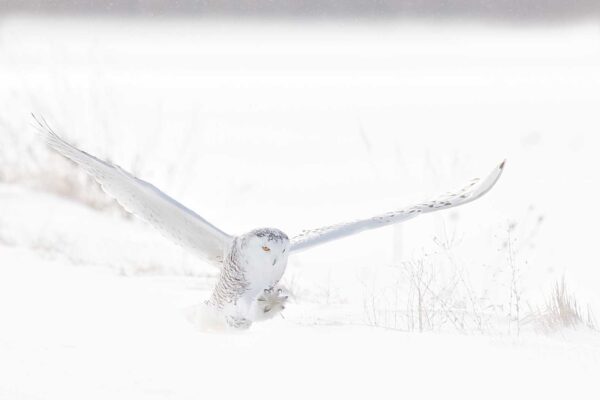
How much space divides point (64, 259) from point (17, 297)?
114cm

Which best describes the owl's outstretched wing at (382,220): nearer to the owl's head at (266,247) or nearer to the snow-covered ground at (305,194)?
the owl's head at (266,247)

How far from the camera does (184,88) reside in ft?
43.3

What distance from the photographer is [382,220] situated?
359 centimetres

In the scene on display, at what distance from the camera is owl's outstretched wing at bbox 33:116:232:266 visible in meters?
3.53

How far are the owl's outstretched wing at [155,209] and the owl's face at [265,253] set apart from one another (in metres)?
0.17

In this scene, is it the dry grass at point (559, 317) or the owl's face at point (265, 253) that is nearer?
the owl's face at point (265, 253)

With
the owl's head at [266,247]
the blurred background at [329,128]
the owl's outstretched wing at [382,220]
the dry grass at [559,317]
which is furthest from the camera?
the blurred background at [329,128]

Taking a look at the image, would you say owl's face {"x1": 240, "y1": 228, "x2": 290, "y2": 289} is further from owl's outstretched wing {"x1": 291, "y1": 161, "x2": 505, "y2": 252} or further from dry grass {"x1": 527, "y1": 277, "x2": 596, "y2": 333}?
dry grass {"x1": 527, "y1": 277, "x2": 596, "y2": 333}

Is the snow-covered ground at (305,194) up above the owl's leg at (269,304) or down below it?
above

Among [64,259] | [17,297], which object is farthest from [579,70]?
[17,297]

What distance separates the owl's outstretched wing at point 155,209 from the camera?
3.53 metres

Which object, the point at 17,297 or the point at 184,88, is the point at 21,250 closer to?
the point at 17,297

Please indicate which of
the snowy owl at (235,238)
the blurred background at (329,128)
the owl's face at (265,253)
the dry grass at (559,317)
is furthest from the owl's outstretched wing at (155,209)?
the dry grass at (559,317)

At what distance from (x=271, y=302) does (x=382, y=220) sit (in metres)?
0.45
